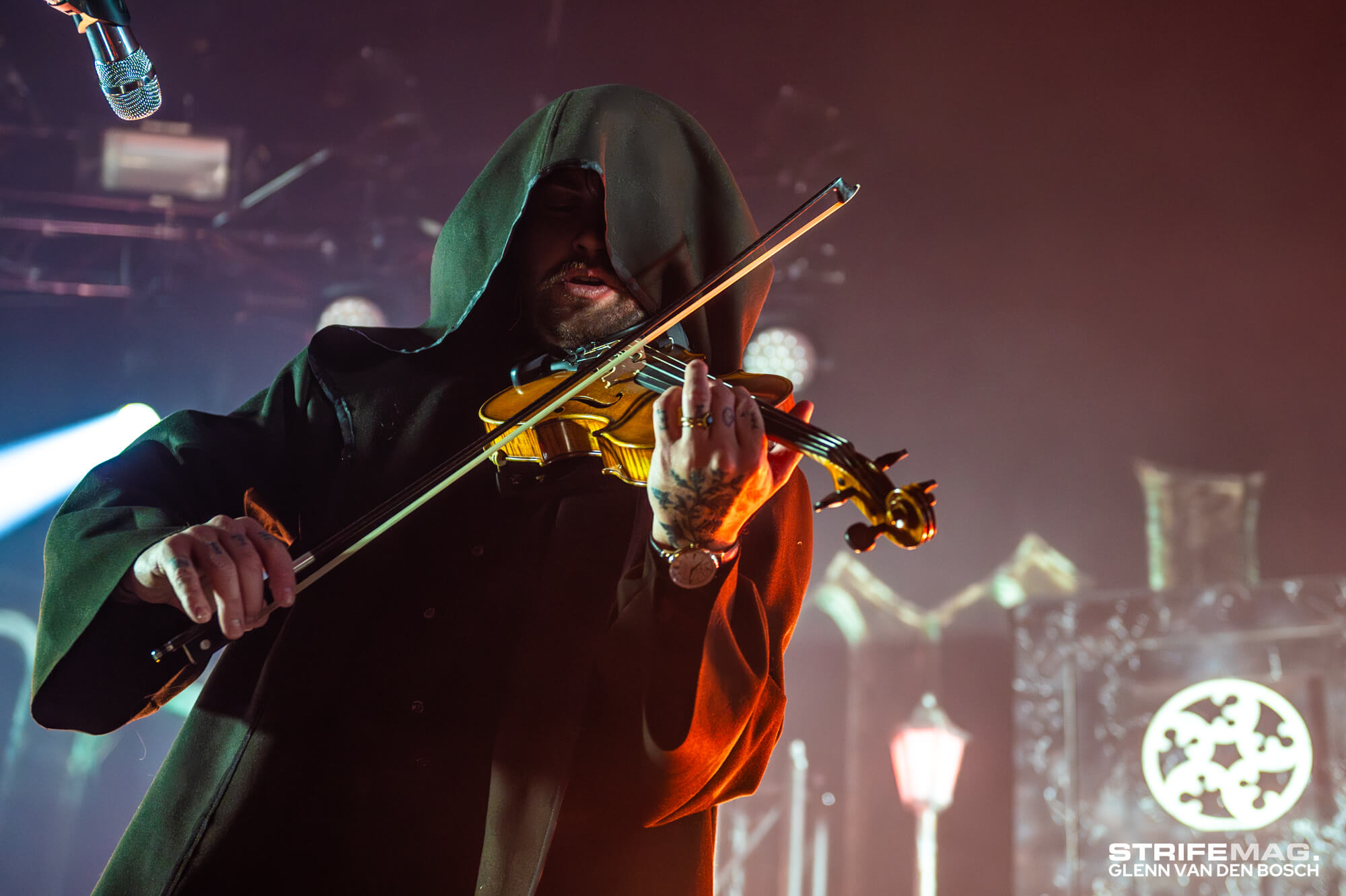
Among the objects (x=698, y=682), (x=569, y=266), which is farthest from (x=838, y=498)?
(x=569, y=266)

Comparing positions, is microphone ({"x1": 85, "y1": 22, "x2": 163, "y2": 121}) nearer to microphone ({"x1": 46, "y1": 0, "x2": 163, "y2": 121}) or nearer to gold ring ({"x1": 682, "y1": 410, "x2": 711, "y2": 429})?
microphone ({"x1": 46, "y1": 0, "x2": 163, "y2": 121})

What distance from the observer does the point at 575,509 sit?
172cm

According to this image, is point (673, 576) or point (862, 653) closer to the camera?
point (673, 576)

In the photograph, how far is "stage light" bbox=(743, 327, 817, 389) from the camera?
6293mm

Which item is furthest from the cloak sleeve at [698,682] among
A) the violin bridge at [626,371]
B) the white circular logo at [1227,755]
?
the white circular logo at [1227,755]

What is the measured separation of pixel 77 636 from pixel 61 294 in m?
5.18

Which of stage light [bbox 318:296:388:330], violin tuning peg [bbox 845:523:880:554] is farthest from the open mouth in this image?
stage light [bbox 318:296:388:330]

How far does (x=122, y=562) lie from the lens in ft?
4.43

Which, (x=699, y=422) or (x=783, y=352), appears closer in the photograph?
(x=699, y=422)

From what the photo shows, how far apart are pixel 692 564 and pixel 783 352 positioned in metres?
4.96

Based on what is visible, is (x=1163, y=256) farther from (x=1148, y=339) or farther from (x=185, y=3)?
(x=185, y=3)

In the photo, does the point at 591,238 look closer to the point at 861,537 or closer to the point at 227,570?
the point at 861,537

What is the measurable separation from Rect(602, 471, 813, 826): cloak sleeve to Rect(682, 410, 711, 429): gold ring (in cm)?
22

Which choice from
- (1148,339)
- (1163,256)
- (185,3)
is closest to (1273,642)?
(1148,339)
